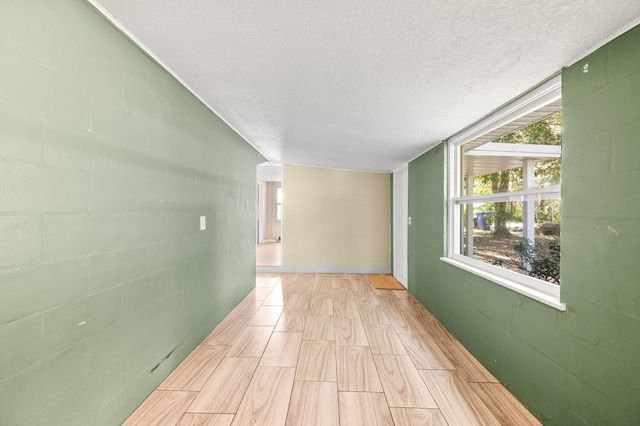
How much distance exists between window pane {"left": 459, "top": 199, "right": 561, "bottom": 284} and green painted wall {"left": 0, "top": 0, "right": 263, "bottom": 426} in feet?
8.30

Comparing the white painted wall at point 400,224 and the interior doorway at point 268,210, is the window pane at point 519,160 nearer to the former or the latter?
the white painted wall at point 400,224

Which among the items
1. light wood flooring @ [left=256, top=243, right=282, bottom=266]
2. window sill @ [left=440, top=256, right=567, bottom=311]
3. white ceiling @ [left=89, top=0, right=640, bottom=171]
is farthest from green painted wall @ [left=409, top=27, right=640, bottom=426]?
light wood flooring @ [left=256, top=243, right=282, bottom=266]

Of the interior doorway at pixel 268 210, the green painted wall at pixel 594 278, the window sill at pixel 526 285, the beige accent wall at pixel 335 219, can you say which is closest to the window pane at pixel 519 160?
the green painted wall at pixel 594 278

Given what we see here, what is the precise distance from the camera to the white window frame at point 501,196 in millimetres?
1739

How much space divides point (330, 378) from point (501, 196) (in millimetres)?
1923

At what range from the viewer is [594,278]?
139 centimetres

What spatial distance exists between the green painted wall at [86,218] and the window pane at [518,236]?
2531mm

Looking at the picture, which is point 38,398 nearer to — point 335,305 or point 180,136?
point 180,136

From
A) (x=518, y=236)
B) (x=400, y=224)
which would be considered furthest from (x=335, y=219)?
(x=518, y=236)

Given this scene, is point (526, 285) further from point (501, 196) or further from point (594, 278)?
point (501, 196)

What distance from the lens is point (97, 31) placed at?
1381 mm

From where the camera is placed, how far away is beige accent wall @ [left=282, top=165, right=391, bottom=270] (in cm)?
566

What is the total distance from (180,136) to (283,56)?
42.4 inches

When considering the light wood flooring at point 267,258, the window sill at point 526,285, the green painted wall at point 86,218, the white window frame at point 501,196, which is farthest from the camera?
the light wood flooring at point 267,258
